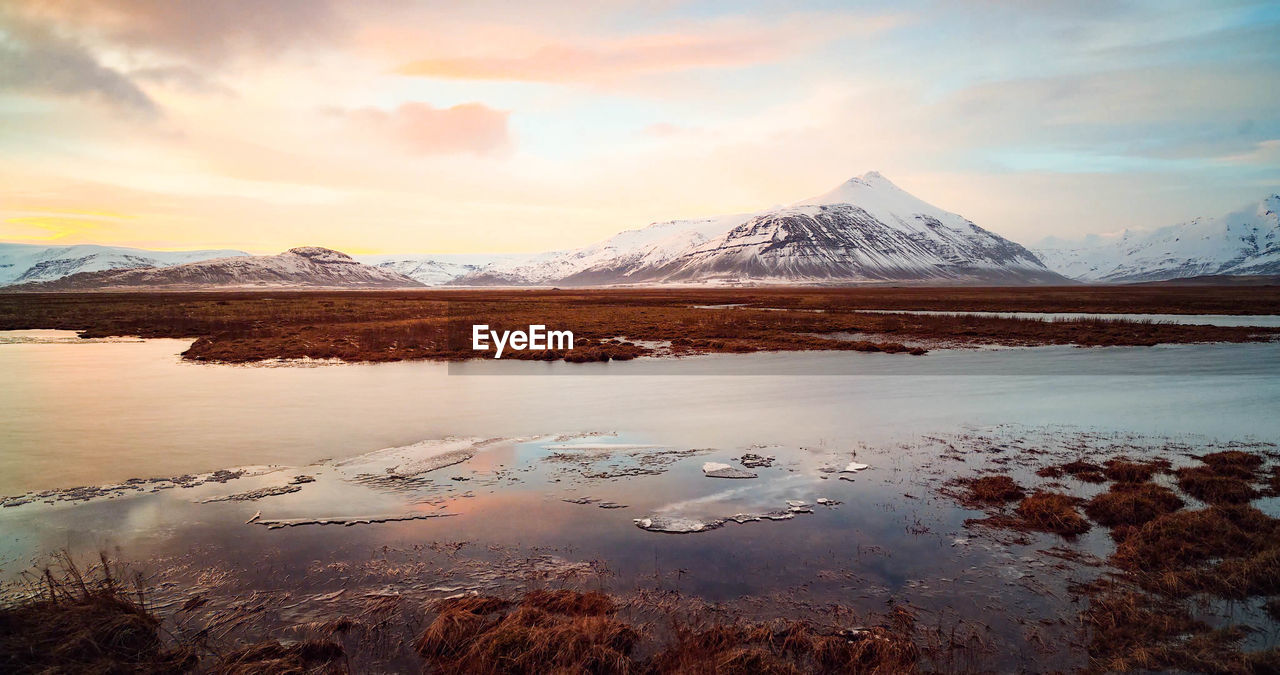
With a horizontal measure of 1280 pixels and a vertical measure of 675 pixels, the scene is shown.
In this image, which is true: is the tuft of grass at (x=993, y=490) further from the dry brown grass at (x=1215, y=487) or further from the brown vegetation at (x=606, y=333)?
the brown vegetation at (x=606, y=333)

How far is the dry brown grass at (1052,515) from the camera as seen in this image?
35.1ft

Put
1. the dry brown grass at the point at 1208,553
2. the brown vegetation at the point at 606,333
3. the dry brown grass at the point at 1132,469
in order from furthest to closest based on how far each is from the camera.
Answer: the brown vegetation at the point at 606,333 < the dry brown grass at the point at 1132,469 < the dry brown grass at the point at 1208,553

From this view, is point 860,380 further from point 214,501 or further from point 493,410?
point 214,501

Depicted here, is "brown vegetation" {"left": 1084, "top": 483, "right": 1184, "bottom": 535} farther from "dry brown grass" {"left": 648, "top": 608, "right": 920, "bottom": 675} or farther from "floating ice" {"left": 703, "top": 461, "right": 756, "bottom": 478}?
"floating ice" {"left": 703, "top": 461, "right": 756, "bottom": 478}

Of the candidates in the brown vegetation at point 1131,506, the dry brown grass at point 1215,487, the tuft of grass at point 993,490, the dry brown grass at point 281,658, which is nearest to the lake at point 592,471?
the tuft of grass at point 993,490

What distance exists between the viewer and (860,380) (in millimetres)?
28125

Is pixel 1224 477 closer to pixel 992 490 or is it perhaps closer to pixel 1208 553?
pixel 1208 553

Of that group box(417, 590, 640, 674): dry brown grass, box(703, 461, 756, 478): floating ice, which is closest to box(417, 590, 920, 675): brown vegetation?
box(417, 590, 640, 674): dry brown grass

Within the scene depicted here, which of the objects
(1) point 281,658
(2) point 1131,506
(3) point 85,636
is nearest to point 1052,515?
(2) point 1131,506

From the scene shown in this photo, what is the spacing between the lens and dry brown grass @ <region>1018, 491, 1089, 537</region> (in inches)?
421

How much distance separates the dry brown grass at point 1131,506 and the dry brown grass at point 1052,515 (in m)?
0.36

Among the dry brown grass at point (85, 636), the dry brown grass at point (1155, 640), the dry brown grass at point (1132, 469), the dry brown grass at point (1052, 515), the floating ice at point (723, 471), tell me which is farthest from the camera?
the floating ice at point (723, 471)

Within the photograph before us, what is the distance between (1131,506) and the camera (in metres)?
11.1

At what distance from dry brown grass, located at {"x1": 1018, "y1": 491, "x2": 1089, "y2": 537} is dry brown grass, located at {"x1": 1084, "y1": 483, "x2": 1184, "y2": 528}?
360 millimetres
